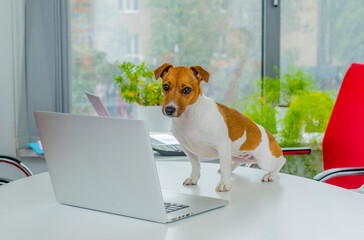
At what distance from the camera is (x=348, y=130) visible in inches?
84.5

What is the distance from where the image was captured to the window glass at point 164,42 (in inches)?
121

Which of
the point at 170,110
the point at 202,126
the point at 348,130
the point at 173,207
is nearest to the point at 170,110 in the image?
the point at 170,110

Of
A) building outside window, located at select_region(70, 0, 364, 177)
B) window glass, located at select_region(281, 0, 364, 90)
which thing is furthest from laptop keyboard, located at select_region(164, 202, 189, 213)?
window glass, located at select_region(281, 0, 364, 90)

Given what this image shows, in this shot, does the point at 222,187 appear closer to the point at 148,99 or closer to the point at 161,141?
the point at 161,141

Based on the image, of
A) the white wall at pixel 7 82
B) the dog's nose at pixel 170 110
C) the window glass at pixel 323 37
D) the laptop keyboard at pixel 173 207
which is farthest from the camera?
the window glass at pixel 323 37

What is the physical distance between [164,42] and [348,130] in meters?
1.48

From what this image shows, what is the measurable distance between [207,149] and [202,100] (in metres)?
0.14

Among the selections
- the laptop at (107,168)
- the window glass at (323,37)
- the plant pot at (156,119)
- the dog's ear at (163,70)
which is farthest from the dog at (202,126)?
the window glass at (323,37)

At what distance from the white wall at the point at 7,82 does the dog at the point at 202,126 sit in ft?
4.86

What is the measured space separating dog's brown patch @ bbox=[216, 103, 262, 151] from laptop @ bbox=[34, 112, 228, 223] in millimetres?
263

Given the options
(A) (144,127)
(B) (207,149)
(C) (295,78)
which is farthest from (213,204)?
(C) (295,78)

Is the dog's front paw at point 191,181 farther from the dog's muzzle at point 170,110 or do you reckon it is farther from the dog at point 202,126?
the dog's muzzle at point 170,110

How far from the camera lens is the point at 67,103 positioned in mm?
2807

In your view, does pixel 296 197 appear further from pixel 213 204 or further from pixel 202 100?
pixel 202 100
